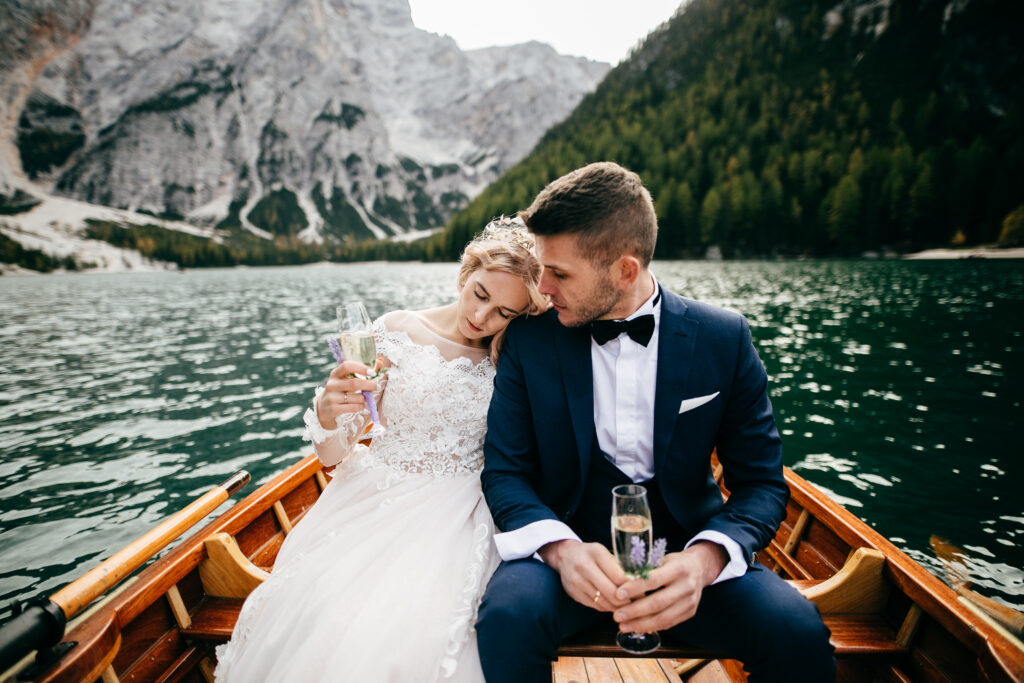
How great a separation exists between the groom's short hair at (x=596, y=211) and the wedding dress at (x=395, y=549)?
4.20 ft

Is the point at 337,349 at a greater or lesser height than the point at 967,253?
greater

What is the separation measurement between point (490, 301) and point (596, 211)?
0.96 metres

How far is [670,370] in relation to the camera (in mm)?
2650

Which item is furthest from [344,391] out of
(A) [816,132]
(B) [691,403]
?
(A) [816,132]

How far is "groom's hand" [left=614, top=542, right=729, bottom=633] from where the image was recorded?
2014 mm

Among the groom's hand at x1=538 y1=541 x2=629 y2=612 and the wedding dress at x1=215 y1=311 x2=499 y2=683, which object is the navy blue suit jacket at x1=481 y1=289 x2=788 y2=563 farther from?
the wedding dress at x1=215 y1=311 x2=499 y2=683

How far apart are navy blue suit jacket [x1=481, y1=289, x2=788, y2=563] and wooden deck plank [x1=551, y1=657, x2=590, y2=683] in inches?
48.7

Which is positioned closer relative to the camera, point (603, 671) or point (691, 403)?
point (691, 403)

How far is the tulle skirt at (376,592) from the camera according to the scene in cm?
210

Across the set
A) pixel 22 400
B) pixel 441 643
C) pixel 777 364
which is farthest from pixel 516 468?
pixel 22 400

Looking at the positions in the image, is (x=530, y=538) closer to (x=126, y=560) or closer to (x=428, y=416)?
(x=428, y=416)

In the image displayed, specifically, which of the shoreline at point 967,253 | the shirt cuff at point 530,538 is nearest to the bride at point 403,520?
the shirt cuff at point 530,538

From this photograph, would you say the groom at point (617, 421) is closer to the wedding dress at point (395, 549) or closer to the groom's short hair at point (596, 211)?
the groom's short hair at point (596, 211)

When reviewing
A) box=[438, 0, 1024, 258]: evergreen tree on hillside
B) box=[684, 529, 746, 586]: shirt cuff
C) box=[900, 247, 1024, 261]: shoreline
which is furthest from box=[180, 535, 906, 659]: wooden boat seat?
box=[900, 247, 1024, 261]: shoreline
